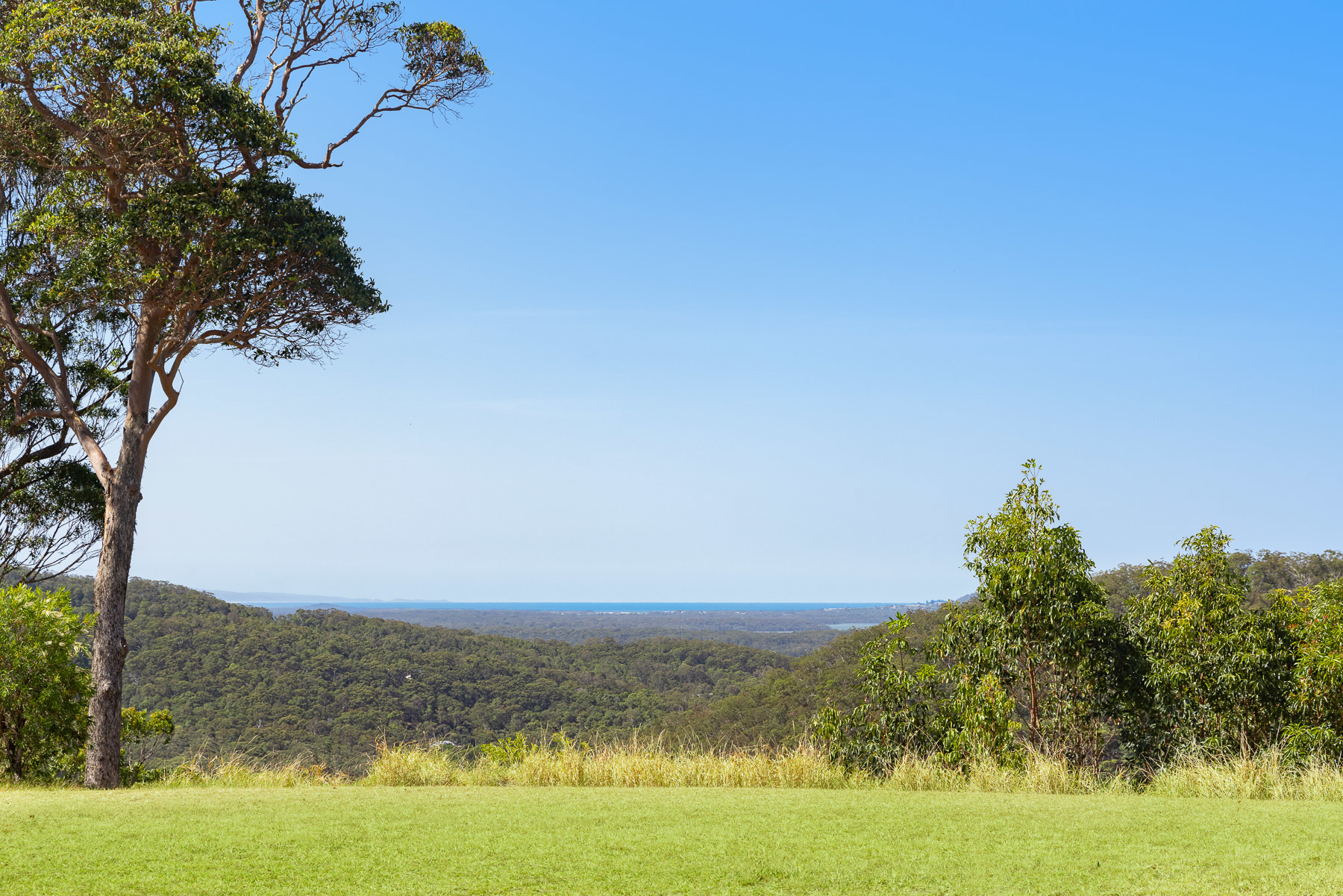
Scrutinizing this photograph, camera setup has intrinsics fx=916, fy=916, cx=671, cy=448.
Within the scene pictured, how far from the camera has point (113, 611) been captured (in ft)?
28.9

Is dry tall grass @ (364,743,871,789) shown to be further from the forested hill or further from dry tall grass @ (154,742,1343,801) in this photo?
the forested hill

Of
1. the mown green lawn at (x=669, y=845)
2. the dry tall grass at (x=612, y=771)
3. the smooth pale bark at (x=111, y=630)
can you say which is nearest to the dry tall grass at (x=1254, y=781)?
the mown green lawn at (x=669, y=845)

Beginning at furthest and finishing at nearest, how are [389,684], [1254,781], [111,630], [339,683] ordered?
[389,684] → [339,683] → [111,630] → [1254,781]

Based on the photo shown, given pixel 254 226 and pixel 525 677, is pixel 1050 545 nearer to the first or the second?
pixel 254 226

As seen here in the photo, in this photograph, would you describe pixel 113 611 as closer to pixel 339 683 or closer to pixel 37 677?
pixel 37 677

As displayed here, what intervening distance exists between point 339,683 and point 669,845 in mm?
44996

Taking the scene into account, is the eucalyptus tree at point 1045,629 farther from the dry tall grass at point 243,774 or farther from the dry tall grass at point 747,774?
the dry tall grass at point 243,774

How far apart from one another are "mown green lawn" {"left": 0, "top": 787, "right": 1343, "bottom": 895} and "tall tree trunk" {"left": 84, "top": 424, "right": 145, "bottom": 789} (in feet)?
7.44

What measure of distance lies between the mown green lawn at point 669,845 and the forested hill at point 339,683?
27864 mm

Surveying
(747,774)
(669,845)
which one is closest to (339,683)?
(747,774)

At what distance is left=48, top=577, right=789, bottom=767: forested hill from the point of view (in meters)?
37.2

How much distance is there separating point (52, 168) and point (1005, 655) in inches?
444

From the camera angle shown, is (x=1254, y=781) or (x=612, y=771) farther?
(x=612, y=771)

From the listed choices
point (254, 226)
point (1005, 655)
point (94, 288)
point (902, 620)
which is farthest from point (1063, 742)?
point (94, 288)
